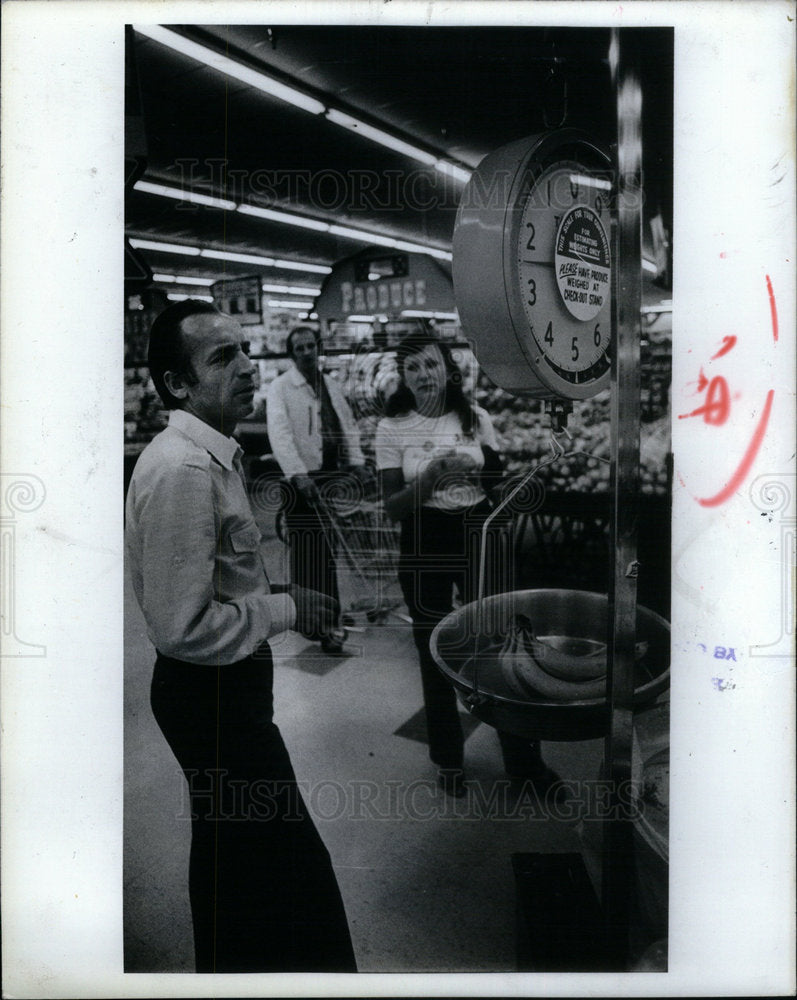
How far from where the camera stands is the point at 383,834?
1934 mm

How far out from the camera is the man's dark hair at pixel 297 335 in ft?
6.09

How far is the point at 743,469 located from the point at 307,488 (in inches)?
38.2

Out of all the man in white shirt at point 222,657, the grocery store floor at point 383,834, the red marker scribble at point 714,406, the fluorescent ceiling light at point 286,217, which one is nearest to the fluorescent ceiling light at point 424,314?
the fluorescent ceiling light at point 286,217

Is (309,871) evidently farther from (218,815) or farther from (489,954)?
(489,954)

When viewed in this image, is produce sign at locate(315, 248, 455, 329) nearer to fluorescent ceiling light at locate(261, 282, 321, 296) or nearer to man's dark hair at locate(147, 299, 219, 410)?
fluorescent ceiling light at locate(261, 282, 321, 296)

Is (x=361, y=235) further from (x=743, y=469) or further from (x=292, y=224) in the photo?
(x=743, y=469)

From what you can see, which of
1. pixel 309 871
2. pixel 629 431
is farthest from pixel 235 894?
pixel 629 431

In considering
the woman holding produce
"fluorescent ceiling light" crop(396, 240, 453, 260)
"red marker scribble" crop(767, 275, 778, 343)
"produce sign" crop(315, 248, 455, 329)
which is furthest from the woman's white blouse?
"red marker scribble" crop(767, 275, 778, 343)

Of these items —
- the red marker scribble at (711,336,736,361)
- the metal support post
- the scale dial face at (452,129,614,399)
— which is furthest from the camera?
the red marker scribble at (711,336,736,361)

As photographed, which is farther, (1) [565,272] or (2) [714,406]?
(2) [714,406]

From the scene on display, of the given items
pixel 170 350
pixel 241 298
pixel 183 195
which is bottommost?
pixel 170 350

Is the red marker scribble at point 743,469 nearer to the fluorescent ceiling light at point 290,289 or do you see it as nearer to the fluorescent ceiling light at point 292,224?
the fluorescent ceiling light at point 292,224

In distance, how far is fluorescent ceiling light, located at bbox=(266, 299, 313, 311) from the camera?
1.85 metres

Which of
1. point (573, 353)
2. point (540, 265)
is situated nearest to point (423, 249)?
point (540, 265)
